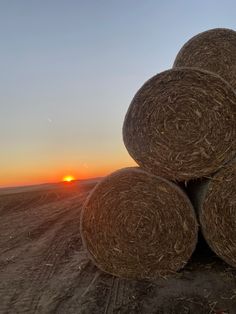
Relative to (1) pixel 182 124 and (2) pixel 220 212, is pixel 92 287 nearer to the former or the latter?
(2) pixel 220 212

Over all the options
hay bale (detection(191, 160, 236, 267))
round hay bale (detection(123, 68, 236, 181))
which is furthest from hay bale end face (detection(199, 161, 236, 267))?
round hay bale (detection(123, 68, 236, 181))

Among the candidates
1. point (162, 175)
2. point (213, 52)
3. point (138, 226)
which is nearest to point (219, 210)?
point (162, 175)

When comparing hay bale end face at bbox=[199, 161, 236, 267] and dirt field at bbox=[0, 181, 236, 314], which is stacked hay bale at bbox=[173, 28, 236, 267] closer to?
hay bale end face at bbox=[199, 161, 236, 267]

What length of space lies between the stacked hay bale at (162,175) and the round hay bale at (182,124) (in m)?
0.01

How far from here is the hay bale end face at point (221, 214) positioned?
4.92 meters

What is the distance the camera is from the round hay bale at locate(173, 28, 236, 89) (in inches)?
244

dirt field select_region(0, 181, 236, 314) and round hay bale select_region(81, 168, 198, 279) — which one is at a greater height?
round hay bale select_region(81, 168, 198, 279)

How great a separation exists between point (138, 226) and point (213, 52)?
8.78ft

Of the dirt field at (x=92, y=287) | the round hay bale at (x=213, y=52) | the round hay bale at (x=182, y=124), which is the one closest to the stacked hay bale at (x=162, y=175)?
the round hay bale at (x=182, y=124)

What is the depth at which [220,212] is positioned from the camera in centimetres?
498

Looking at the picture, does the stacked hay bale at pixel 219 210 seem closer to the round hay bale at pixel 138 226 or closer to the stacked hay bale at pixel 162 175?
the stacked hay bale at pixel 162 175

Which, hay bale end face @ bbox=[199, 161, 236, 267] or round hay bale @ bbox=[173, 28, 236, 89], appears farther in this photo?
round hay bale @ bbox=[173, 28, 236, 89]

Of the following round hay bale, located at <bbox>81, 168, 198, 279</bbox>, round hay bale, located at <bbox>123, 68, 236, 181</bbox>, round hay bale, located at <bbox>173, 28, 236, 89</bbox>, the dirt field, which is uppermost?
round hay bale, located at <bbox>173, 28, 236, 89</bbox>

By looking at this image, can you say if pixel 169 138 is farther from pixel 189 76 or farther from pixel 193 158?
pixel 189 76
